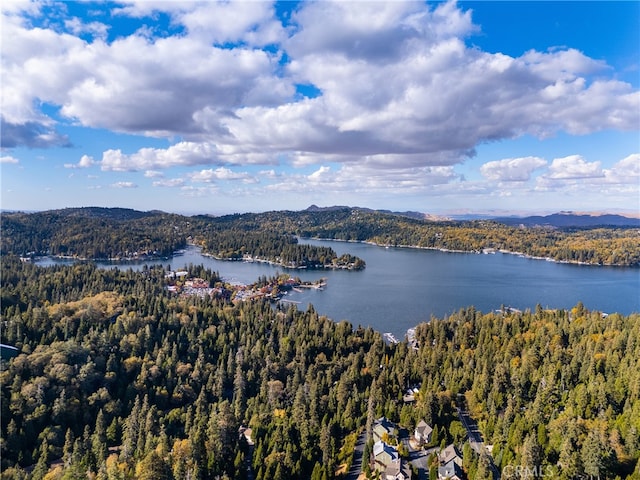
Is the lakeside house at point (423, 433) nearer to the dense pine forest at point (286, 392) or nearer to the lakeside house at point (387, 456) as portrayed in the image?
the dense pine forest at point (286, 392)

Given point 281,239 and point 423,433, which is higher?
point 281,239

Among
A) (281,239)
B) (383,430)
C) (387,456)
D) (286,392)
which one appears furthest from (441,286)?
(281,239)

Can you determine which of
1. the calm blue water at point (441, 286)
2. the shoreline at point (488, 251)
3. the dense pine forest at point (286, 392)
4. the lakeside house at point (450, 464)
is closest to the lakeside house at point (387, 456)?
the dense pine forest at point (286, 392)

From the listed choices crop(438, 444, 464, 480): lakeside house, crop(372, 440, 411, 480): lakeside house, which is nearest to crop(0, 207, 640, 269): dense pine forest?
crop(372, 440, 411, 480): lakeside house

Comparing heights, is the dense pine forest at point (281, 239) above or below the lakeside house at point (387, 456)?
above

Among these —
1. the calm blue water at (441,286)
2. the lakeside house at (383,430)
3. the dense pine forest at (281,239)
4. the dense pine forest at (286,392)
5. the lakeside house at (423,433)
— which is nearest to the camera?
the dense pine forest at (286,392)

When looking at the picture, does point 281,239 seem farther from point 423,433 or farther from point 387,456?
point 387,456

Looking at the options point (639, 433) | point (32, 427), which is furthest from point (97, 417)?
point (639, 433)

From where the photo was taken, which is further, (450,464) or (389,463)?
(389,463)
